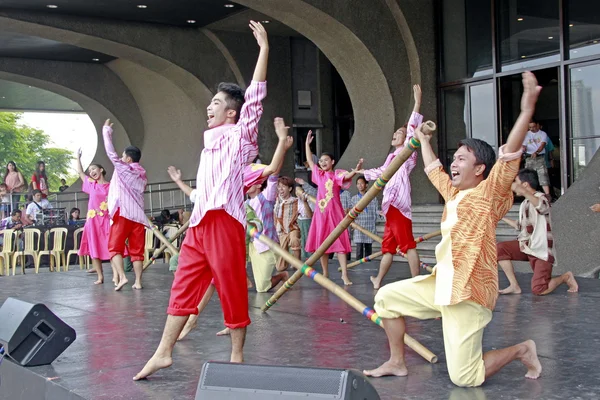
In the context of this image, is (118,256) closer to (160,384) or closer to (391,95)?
(160,384)

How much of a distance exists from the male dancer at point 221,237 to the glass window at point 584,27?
9.13m

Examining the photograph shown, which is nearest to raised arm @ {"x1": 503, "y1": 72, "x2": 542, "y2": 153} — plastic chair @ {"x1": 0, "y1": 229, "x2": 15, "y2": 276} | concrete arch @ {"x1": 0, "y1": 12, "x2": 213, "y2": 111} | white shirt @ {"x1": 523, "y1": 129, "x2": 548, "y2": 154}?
white shirt @ {"x1": 523, "y1": 129, "x2": 548, "y2": 154}

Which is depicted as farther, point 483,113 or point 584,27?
point 483,113

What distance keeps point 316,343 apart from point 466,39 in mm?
9834

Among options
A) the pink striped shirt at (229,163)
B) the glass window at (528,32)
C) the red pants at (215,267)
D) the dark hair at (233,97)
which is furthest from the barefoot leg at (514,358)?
the glass window at (528,32)

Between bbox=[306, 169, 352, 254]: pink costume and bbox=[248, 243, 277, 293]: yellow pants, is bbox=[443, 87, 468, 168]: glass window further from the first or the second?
bbox=[248, 243, 277, 293]: yellow pants

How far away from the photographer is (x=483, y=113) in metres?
14.0

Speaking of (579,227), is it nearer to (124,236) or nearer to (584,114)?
Answer: (584,114)

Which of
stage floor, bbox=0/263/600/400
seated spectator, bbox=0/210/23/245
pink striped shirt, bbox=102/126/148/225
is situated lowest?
stage floor, bbox=0/263/600/400

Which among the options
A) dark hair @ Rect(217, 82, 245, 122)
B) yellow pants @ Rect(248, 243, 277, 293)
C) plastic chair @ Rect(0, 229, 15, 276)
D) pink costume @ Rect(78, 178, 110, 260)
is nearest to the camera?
dark hair @ Rect(217, 82, 245, 122)

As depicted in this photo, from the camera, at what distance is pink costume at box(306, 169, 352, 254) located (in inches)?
357

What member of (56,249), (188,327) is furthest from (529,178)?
(56,249)

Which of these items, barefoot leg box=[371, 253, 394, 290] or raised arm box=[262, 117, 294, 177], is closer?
raised arm box=[262, 117, 294, 177]

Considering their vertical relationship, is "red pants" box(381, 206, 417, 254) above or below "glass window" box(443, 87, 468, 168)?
below
